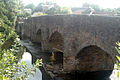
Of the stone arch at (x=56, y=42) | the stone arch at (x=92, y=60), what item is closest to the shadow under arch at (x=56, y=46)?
the stone arch at (x=56, y=42)

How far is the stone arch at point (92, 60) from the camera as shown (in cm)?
1126

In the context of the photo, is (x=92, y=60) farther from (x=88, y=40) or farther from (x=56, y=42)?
(x=56, y=42)

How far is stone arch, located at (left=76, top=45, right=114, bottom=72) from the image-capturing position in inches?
443

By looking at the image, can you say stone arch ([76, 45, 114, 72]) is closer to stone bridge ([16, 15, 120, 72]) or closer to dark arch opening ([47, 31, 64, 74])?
stone bridge ([16, 15, 120, 72])

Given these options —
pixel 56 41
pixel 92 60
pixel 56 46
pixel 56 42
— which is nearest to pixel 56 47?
pixel 56 46

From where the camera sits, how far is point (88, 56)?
1158cm

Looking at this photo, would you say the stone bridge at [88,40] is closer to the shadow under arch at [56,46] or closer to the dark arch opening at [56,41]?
the shadow under arch at [56,46]

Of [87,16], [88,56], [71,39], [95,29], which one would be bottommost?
[88,56]

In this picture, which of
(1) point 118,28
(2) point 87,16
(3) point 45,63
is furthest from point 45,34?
(1) point 118,28

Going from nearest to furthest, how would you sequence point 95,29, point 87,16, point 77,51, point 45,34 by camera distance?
point 95,29 < point 87,16 < point 77,51 < point 45,34

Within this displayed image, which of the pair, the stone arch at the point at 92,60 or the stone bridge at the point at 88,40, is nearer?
the stone bridge at the point at 88,40

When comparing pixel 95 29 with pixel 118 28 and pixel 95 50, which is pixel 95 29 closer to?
pixel 118 28

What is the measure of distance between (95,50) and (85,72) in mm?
1832

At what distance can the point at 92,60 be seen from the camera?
11883 millimetres
